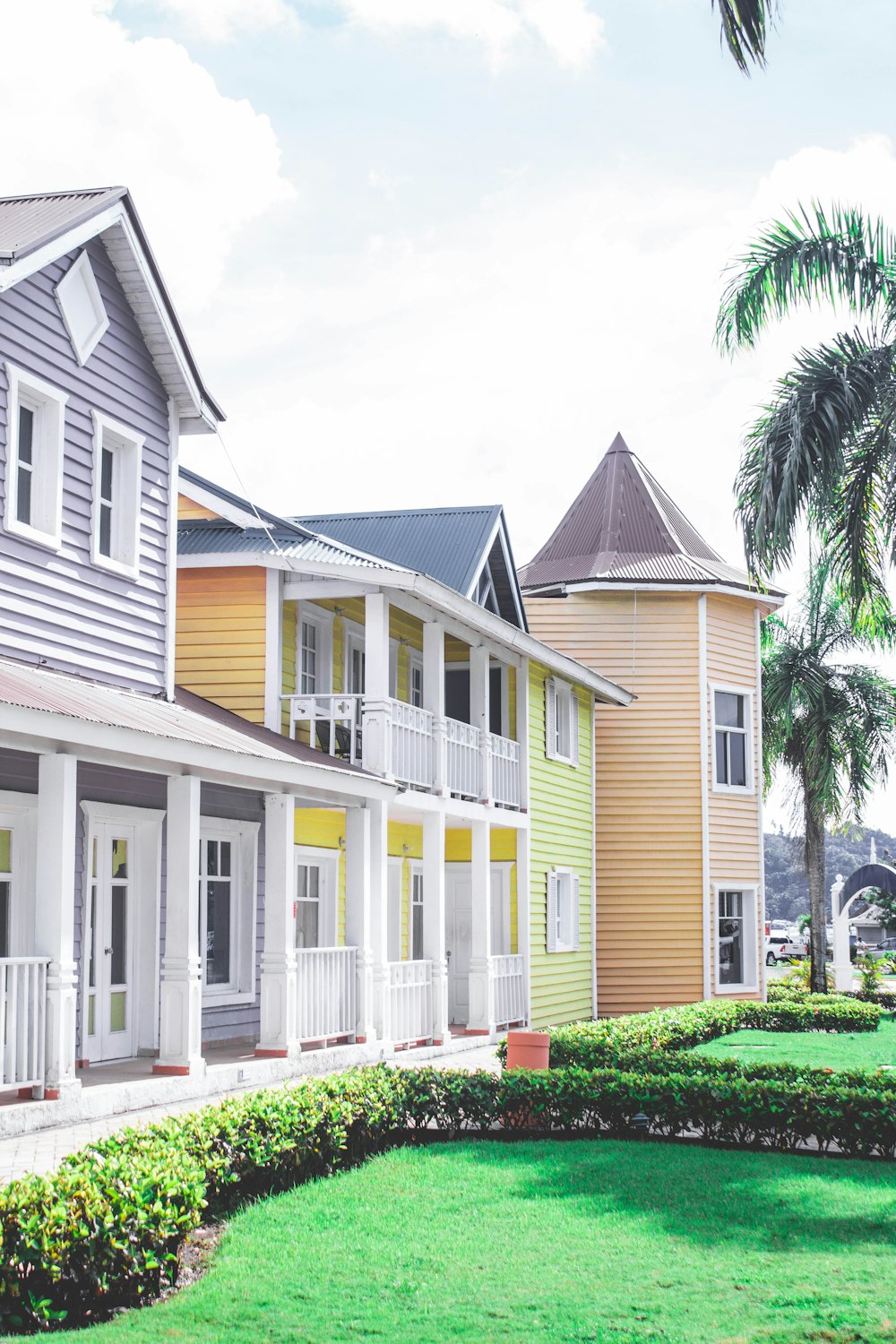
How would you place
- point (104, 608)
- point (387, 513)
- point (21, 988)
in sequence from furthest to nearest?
point (387, 513), point (104, 608), point (21, 988)

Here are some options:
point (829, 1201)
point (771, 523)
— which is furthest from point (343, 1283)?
point (771, 523)

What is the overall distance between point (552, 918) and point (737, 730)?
5.93m

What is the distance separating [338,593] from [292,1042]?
17.8ft

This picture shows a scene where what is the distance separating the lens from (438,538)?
2200 cm

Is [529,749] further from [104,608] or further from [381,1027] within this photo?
[104,608]

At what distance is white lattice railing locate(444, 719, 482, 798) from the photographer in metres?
20.0

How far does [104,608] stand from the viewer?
14.2m

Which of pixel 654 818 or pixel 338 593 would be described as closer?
Result: pixel 338 593

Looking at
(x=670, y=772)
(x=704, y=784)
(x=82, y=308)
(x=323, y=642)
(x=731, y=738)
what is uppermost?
(x=82, y=308)

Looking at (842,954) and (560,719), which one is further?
(842,954)

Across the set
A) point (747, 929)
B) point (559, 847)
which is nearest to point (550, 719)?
point (559, 847)

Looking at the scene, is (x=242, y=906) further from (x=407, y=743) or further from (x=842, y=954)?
(x=842, y=954)

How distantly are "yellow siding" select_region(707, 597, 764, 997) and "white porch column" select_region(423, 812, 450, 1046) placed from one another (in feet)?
30.0

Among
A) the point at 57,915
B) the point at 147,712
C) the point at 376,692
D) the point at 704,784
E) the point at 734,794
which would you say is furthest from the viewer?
the point at 734,794
